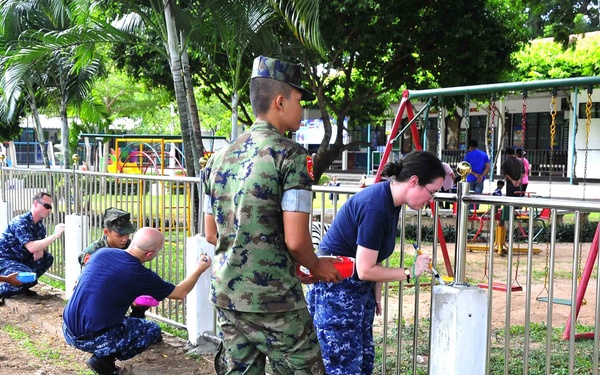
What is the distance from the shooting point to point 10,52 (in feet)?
37.2

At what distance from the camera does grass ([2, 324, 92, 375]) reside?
580 centimetres

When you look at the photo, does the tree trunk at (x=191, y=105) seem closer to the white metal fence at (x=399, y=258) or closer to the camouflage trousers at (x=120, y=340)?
the white metal fence at (x=399, y=258)

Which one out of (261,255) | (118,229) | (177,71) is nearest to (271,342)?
(261,255)

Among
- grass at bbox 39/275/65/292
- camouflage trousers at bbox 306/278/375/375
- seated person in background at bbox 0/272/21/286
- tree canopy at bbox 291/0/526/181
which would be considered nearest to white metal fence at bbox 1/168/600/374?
grass at bbox 39/275/65/292

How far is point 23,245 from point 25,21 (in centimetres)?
651

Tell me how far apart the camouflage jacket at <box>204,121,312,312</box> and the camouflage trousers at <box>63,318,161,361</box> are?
2.12 meters

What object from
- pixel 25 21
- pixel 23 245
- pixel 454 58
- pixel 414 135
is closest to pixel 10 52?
pixel 25 21

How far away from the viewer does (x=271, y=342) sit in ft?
10.3

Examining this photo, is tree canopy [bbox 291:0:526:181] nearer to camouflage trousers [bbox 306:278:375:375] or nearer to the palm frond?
the palm frond

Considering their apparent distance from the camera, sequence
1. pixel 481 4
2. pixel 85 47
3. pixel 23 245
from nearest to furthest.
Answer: pixel 23 245
pixel 85 47
pixel 481 4

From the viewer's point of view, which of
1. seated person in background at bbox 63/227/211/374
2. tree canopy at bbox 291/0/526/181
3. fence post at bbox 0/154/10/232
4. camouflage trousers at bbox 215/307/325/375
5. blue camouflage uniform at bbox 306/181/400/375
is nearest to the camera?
camouflage trousers at bbox 215/307/325/375

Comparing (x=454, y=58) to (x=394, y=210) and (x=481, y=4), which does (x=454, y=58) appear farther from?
(x=394, y=210)

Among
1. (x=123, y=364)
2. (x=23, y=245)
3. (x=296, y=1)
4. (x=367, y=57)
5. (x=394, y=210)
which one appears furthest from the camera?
(x=367, y=57)

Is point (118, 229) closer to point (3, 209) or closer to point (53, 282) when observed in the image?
point (53, 282)
